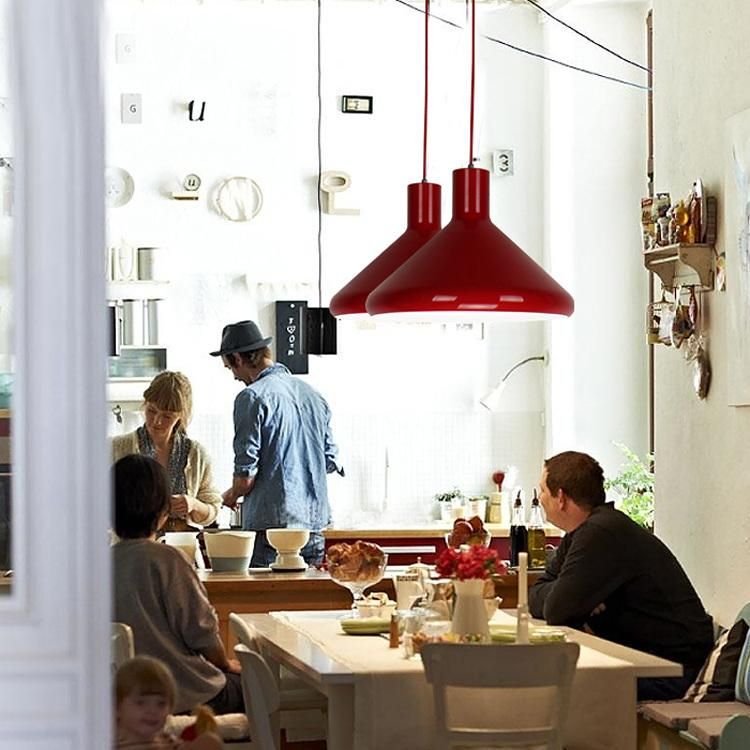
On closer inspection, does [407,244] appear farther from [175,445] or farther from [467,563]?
[175,445]

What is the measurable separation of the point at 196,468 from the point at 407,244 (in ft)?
6.43

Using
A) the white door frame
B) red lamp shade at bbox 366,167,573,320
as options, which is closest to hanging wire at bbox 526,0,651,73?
red lamp shade at bbox 366,167,573,320

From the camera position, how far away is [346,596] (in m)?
5.83

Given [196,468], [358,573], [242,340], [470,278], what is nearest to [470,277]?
[470,278]

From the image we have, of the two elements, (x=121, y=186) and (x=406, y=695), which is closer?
(x=406, y=695)

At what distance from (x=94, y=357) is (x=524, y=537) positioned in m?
4.27

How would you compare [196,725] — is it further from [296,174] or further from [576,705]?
[296,174]

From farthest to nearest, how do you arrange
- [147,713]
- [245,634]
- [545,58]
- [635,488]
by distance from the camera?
[545,58] < [635,488] < [245,634] < [147,713]

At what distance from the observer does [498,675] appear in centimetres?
397

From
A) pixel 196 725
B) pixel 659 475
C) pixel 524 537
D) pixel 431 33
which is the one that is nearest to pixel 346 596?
pixel 524 537

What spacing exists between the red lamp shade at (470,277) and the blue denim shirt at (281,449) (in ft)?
7.71

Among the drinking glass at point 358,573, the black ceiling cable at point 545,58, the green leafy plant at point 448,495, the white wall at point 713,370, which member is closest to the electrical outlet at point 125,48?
the black ceiling cable at point 545,58

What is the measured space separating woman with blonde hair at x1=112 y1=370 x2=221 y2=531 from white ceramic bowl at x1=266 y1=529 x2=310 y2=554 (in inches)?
15.7

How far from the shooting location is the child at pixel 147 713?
2.73m
